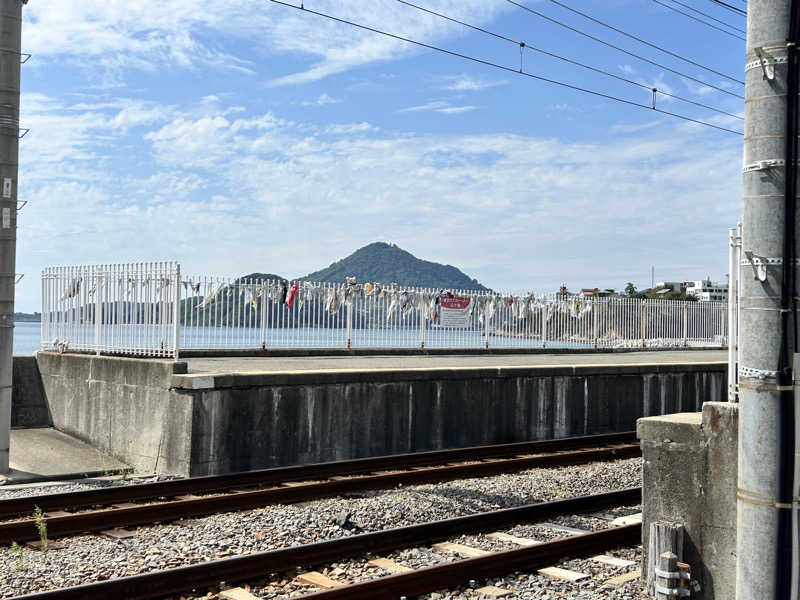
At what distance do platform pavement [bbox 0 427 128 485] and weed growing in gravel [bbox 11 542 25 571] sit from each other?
13.0 ft

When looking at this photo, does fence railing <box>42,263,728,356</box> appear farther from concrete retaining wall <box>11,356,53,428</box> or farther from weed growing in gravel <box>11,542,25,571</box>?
weed growing in gravel <box>11,542,25,571</box>

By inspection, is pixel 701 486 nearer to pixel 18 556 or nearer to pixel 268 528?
pixel 268 528

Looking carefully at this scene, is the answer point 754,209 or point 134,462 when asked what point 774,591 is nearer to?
point 754,209

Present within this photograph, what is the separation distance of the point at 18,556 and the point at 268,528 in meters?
2.18

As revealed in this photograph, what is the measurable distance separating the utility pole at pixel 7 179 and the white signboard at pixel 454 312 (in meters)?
14.4

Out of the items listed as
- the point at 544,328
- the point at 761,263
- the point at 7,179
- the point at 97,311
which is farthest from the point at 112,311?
the point at 544,328

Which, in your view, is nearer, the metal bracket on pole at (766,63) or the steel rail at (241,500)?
the metal bracket on pole at (766,63)

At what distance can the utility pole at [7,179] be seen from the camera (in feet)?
37.4

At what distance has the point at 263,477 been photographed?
1099cm

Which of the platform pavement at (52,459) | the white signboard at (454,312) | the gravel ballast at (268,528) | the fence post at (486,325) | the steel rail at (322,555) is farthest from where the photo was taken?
the fence post at (486,325)

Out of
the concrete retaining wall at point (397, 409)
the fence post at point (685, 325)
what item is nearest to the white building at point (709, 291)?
the fence post at point (685, 325)

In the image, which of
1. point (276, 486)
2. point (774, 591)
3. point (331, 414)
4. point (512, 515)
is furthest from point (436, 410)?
point (774, 591)

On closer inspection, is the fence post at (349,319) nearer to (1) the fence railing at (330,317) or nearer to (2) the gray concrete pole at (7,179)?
(1) the fence railing at (330,317)

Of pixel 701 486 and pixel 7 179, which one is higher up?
pixel 7 179
